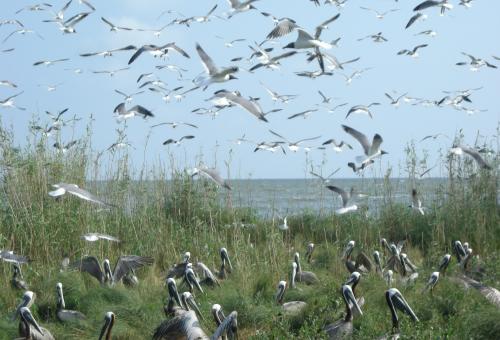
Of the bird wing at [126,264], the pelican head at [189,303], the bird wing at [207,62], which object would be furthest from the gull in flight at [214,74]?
the pelican head at [189,303]

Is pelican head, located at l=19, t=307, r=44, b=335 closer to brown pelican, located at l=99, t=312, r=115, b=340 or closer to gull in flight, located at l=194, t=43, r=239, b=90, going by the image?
brown pelican, located at l=99, t=312, r=115, b=340

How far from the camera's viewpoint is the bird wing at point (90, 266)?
29.6 ft

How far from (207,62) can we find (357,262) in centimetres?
344

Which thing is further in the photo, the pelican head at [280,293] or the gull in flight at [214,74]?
the gull in flight at [214,74]

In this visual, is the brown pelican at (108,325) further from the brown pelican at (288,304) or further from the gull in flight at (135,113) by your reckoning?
the gull in flight at (135,113)

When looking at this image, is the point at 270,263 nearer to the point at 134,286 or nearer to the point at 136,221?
the point at 134,286

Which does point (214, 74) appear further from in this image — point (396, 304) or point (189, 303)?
point (396, 304)

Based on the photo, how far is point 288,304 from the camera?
7.64 meters

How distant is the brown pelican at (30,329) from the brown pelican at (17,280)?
5.73 feet

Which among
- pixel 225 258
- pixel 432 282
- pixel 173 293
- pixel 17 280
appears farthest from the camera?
pixel 225 258

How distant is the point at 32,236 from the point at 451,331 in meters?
5.51

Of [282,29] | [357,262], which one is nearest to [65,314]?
[282,29]

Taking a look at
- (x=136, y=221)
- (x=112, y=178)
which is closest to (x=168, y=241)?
(x=136, y=221)

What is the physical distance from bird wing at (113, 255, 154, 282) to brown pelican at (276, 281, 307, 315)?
6.22 feet
